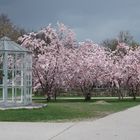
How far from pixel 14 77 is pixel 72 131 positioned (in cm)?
884

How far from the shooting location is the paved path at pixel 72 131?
1305 centimetres

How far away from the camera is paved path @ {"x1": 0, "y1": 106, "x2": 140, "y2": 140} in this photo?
42.8 feet

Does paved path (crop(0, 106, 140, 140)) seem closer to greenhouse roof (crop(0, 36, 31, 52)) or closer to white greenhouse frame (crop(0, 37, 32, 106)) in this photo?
white greenhouse frame (crop(0, 37, 32, 106))

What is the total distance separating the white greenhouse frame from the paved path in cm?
562

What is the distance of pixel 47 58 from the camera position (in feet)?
128

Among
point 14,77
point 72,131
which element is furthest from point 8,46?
point 72,131

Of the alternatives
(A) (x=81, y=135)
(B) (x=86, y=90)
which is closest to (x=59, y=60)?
(B) (x=86, y=90)

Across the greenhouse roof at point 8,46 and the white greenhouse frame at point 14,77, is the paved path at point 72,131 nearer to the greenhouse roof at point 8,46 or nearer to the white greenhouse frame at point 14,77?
the white greenhouse frame at point 14,77

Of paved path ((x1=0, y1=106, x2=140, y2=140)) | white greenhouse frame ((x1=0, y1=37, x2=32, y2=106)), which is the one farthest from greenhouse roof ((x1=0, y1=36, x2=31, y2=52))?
paved path ((x1=0, y1=106, x2=140, y2=140))

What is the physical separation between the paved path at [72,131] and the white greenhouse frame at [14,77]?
5.62m

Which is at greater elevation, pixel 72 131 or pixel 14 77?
pixel 14 77

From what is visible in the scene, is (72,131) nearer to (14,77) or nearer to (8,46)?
(14,77)

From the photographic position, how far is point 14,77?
22672 mm

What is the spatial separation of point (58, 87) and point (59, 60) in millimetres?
2658
